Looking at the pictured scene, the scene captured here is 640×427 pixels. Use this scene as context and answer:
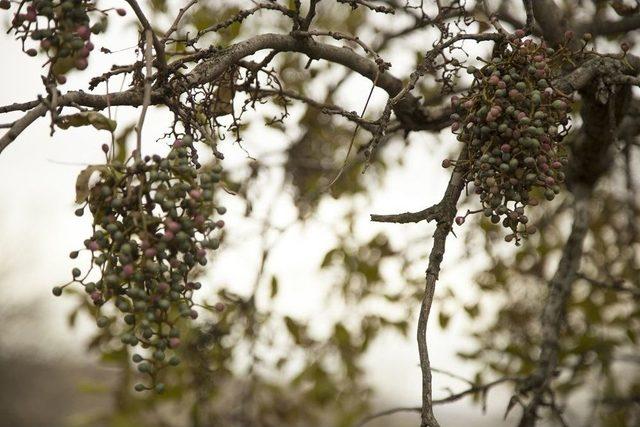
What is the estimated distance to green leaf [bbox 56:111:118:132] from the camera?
43.7 inches

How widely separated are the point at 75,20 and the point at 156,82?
24 cm

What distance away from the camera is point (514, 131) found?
115 cm

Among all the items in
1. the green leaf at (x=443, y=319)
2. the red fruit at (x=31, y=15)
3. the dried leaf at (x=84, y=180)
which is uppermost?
the green leaf at (x=443, y=319)

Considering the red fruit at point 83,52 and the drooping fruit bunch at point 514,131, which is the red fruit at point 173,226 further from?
the drooping fruit bunch at point 514,131

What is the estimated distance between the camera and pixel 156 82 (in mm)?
1256

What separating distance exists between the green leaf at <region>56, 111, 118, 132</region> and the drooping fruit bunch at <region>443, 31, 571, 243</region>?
1.80 ft

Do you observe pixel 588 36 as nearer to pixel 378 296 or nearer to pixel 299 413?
pixel 378 296

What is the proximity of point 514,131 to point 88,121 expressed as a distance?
0.68m

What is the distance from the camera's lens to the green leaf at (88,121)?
1.11m

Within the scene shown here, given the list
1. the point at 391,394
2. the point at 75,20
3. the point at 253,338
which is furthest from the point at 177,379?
the point at 391,394

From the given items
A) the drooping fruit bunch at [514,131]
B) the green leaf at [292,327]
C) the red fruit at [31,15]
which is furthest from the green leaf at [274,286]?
the red fruit at [31,15]

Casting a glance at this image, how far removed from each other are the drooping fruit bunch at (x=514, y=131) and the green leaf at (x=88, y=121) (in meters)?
0.55

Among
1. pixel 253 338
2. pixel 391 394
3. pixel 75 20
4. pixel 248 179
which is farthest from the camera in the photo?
pixel 391 394

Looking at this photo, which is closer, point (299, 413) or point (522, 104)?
point (522, 104)
